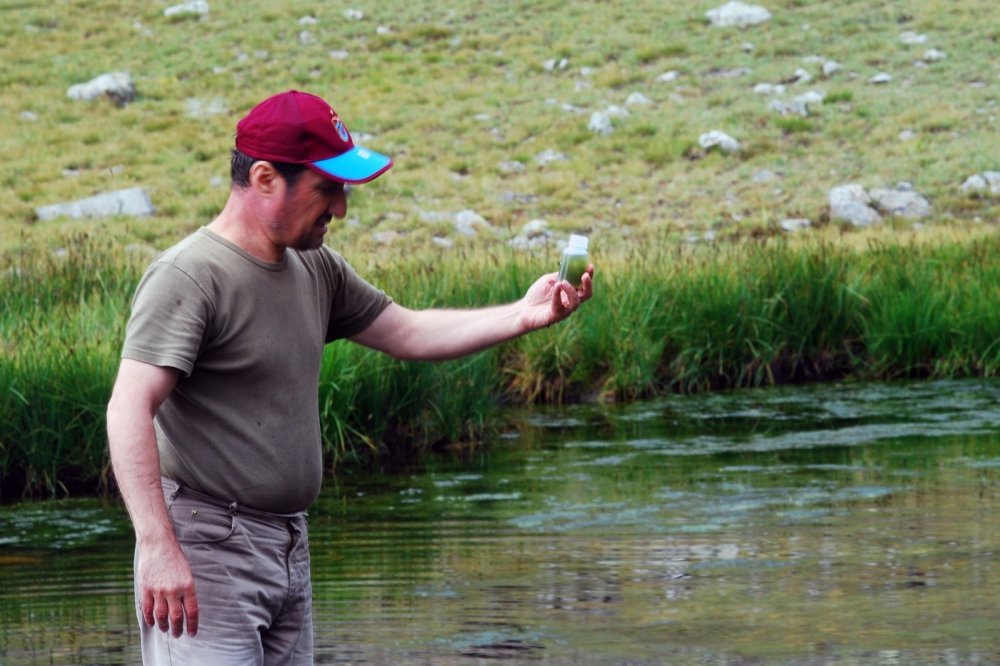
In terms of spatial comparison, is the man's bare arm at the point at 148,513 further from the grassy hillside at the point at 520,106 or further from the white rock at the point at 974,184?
the white rock at the point at 974,184

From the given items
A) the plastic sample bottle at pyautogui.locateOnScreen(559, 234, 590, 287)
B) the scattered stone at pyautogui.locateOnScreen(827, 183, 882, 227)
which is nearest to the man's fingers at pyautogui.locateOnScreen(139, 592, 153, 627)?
the plastic sample bottle at pyautogui.locateOnScreen(559, 234, 590, 287)

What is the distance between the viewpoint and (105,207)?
1803 cm

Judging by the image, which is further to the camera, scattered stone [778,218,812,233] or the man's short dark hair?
scattered stone [778,218,812,233]

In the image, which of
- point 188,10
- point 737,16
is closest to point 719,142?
point 737,16

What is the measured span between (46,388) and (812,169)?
12104mm

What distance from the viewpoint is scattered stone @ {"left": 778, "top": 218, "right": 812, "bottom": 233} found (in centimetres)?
1647

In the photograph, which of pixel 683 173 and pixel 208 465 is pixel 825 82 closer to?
pixel 683 173

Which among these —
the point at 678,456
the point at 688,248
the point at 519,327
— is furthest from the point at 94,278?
the point at 519,327

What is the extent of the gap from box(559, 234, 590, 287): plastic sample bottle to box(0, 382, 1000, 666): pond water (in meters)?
1.68

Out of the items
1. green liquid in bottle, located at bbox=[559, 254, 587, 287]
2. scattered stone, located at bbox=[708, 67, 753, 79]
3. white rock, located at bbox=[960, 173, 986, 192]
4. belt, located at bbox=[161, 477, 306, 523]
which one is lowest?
white rock, located at bbox=[960, 173, 986, 192]

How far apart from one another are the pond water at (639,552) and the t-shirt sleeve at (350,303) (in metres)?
1.59

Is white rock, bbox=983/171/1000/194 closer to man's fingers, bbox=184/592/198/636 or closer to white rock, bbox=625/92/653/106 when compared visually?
white rock, bbox=625/92/653/106

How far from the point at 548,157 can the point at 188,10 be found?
33.9 ft

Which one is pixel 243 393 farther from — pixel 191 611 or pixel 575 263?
pixel 575 263
